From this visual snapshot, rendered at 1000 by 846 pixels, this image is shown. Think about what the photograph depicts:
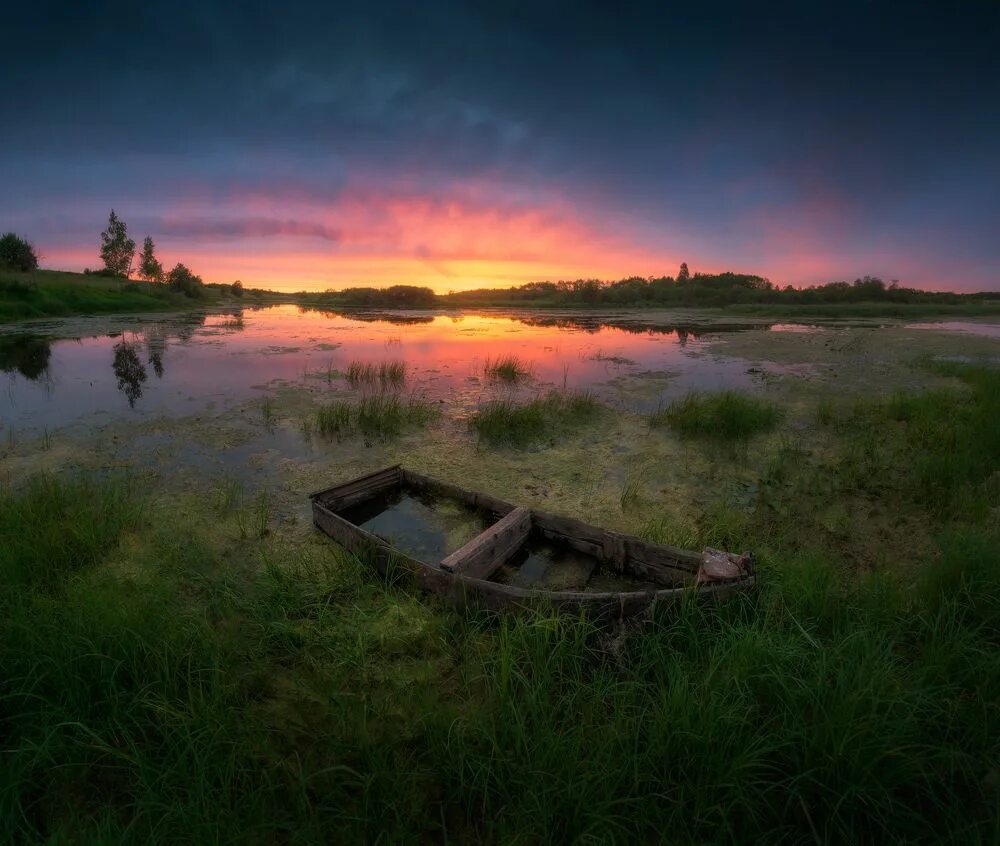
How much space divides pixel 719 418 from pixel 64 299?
136 feet

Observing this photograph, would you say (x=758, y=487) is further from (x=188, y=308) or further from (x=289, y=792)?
(x=188, y=308)

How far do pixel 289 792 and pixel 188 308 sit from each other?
2068 inches

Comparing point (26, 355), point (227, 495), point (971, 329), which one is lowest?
point (227, 495)

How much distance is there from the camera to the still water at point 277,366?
10.6m

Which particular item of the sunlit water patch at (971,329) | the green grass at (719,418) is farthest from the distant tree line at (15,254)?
the sunlit water patch at (971,329)

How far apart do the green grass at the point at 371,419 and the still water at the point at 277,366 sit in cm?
113

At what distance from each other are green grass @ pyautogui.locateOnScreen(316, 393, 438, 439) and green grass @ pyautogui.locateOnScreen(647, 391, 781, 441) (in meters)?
4.82

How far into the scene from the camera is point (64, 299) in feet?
103

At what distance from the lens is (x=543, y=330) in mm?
28703

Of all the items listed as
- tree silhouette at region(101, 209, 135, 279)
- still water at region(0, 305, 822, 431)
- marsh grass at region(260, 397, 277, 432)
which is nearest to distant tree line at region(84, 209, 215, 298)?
tree silhouette at region(101, 209, 135, 279)

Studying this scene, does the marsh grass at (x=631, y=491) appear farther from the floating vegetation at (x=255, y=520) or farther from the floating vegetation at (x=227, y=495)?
the floating vegetation at (x=227, y=495)

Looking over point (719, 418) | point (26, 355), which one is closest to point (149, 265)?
point (26, 355)

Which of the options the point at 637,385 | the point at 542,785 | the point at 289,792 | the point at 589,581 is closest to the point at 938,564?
the point at 589,581

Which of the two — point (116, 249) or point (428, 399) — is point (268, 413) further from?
point (116, 249)
